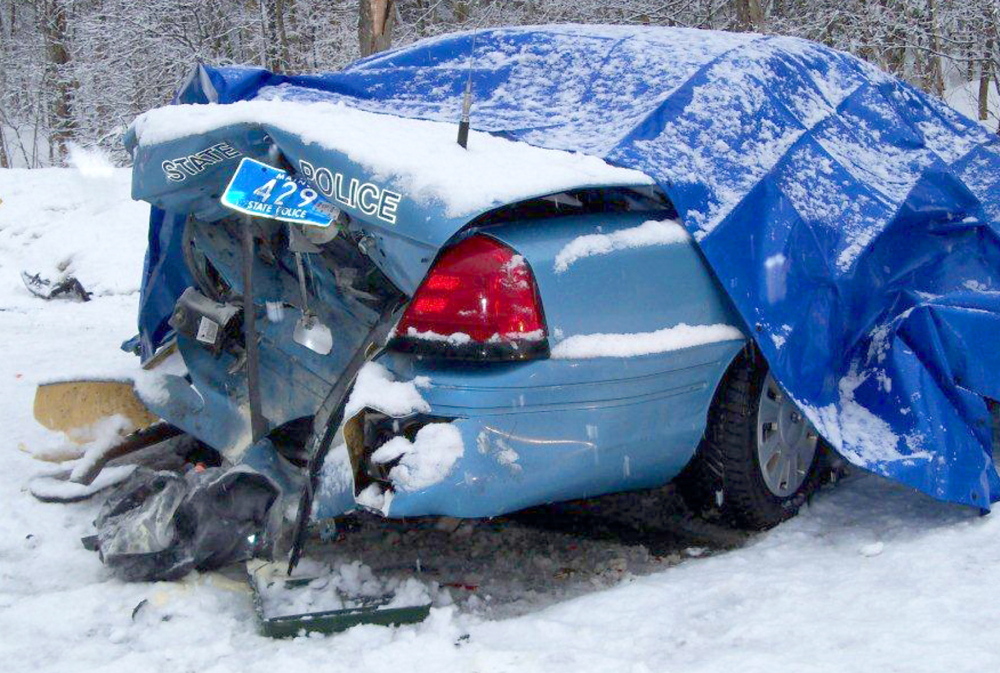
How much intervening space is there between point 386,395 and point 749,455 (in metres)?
1.31

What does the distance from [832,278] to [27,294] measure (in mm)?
8024

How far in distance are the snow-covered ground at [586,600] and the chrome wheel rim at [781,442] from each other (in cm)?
15

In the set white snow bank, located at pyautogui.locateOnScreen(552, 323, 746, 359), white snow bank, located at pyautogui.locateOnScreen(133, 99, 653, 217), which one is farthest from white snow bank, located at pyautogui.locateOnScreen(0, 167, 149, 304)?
white snow bank, located at pyautogui.locateOnScreen(552, 323, 746, 359)

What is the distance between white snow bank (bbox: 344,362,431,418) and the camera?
269 centimetres

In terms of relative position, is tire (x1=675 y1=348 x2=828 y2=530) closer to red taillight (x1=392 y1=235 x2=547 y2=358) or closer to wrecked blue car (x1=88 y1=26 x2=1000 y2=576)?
wrecked blue car (x1=88 y1=26 x2=1000 y2=576)

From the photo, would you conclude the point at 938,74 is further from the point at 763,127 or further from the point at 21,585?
the point at 21,585

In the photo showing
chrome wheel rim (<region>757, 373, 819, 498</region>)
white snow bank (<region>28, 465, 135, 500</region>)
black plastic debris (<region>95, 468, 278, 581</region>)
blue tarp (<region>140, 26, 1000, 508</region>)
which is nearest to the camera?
black plastic debris (<region>95, 468, 278, 581</region>)

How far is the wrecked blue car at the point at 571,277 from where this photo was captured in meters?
2.72

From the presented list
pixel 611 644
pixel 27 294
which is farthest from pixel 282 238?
pixel 27 294

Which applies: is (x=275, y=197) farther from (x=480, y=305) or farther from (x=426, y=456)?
(x=426, y=456)

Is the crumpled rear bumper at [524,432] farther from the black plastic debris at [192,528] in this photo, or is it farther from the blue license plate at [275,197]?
the blue license plate at [275,197]

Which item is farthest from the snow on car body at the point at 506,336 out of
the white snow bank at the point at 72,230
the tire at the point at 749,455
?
the white snow bank at the point at 72,230

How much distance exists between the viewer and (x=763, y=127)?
3.62m

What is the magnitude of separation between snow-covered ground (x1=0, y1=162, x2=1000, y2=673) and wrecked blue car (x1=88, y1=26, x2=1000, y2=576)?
254mm
